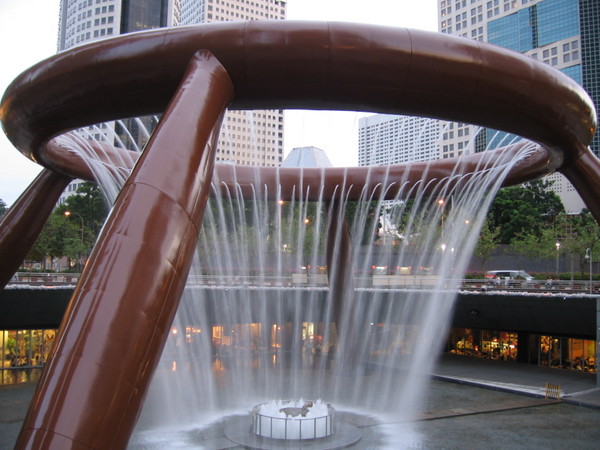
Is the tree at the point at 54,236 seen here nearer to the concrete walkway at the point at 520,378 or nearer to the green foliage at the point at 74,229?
the green foliage at the point at 74,229

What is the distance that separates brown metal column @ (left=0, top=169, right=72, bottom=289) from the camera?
1666cm

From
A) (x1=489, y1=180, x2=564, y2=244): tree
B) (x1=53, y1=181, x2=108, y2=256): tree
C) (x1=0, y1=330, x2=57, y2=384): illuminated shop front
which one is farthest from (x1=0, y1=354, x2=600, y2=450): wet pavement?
(x1=489, y1=180, x2=564, y2=244): tree

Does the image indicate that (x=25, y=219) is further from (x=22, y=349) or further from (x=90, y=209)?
(x=90, y=209)

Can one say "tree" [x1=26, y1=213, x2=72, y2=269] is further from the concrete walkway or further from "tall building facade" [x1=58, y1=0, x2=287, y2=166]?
"tall building facade" [x1=58, y1=0, x2=287, y2=166]

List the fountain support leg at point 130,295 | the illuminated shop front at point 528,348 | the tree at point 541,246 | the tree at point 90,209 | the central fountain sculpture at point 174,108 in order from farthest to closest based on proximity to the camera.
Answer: the tree at point 90,209, the tree at point 541,246, the illuminated shop front at point 528,348, the central fountain sculpture at point 174,108, the fountain support leg at point 130,295

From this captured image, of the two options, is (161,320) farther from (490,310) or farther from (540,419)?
(490,310)

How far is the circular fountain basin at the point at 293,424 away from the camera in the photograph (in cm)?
1431

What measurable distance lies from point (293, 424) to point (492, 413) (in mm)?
7847

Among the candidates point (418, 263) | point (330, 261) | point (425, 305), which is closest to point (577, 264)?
point (418, 263)

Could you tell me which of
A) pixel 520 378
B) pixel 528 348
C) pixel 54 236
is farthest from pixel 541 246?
pixel 54 236

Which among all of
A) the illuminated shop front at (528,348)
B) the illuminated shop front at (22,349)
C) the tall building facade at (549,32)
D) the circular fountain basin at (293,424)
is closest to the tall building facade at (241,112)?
the tall building facade at (549,32)

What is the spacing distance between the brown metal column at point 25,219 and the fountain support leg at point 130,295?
10.7 metres

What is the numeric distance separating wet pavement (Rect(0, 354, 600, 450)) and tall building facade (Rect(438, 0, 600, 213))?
7019 centimetres

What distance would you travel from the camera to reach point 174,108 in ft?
26.8
